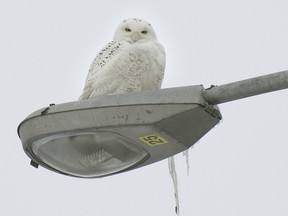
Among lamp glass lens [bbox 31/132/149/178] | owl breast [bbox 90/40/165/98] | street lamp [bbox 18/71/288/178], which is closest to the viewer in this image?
street lamp [bbox 18/71/288/178]

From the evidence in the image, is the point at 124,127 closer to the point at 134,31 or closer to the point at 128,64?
the point at 128,64

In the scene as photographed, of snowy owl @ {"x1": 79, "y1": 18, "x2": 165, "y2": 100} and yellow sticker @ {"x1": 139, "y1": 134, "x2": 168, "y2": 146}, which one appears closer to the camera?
yellow sticker @ {"x1": 139, "y1": 134, "x2": 168, "y2": 146}

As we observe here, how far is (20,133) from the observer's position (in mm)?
Result: 3947

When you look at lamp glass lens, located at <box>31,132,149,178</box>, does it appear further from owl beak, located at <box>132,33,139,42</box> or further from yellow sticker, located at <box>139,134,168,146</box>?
owl beak, located at <box>132,33,139,42</box>

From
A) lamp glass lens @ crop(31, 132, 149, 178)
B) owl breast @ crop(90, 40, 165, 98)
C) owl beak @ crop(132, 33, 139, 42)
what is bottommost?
lamp glass lens @ crop(31, 132, 149, 178)

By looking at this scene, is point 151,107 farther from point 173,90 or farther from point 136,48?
point 136,48

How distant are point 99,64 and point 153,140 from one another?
8.07 feet

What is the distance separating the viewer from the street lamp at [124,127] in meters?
3.39

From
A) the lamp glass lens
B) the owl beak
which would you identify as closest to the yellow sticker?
the lamp glass lens

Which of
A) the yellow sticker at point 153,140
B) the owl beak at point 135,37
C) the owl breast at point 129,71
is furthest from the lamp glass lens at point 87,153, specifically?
the owl beak at point 135,37

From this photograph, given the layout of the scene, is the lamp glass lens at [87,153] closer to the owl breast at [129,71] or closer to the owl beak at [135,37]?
the owl breast at [129,71]

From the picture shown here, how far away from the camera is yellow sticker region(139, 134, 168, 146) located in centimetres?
355

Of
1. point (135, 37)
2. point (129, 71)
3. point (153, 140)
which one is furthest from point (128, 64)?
point (153, 140)

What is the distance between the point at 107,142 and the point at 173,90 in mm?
563
